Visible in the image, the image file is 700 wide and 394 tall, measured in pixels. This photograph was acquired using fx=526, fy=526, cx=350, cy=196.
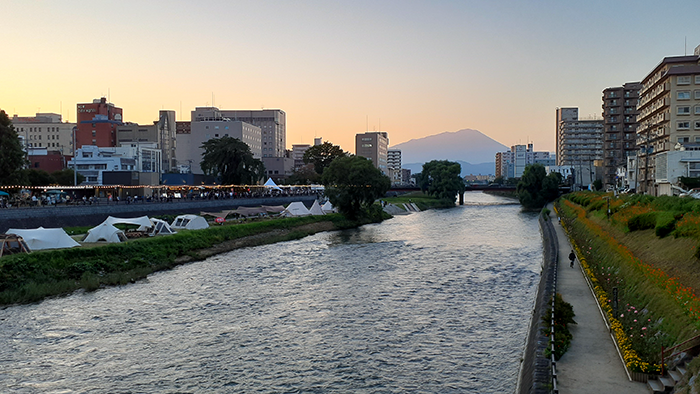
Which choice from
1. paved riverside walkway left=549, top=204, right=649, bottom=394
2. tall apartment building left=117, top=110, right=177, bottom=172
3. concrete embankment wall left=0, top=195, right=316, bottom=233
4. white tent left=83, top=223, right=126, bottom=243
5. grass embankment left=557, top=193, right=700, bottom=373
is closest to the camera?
paved riverside walkway left=549, top=204, right=649, bottom=394

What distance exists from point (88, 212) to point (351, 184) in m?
36.2

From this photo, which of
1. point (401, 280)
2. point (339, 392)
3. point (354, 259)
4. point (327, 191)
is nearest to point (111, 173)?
point (327, 191)

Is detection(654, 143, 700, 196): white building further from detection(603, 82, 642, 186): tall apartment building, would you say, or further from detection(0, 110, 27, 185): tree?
detection(0, 110, 27, 185): tree

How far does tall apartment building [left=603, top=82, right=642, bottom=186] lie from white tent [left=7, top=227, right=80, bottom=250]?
119361mm

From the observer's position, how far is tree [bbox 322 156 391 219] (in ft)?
256

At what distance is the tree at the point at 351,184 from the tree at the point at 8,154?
131ft

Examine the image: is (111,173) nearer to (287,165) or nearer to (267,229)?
(267,229)

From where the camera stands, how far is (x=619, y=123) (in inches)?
4968

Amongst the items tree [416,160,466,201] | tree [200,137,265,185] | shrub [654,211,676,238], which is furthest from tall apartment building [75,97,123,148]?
shrub [654,211,676,238]

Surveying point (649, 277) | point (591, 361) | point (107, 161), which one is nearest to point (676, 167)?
point (649, 277)

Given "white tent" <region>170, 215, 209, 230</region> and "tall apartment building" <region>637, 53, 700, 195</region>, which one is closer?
"white tent" <region>170, 215, 209, 230</region>

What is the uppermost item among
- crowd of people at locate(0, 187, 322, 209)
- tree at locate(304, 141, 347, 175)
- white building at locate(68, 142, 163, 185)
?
tree at locate(304, 141, 347, 175)

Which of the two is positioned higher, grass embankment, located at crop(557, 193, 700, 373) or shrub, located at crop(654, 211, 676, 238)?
shrub, located at crop(654, 211, 676, 238)

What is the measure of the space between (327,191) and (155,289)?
47003 millimetres
